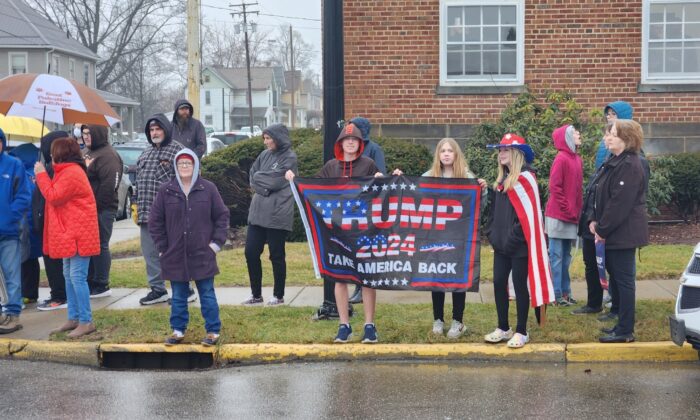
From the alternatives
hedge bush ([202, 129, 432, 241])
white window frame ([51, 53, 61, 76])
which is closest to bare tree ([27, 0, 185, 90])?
white window frame ([51, 53, 61, 76])

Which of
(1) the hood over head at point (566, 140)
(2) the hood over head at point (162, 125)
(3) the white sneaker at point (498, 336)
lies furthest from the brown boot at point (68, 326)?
(1) the hood over head at point (566, 140)

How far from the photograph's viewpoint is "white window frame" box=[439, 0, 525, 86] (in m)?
14.5

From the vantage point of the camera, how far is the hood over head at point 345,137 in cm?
765

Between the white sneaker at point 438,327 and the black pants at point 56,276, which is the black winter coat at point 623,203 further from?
the black pants at point 56,276

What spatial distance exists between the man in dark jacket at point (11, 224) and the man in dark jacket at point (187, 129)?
2.09 m

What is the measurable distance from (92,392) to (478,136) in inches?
334

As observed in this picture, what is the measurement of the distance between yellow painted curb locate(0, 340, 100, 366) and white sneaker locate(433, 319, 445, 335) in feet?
9.33

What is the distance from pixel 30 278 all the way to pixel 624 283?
606 centimetres

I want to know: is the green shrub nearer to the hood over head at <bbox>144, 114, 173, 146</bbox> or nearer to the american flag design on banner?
the american flag design on banner

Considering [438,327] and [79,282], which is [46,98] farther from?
[438,327]

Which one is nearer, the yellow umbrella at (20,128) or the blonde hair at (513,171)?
the blonde hair at (513,171)

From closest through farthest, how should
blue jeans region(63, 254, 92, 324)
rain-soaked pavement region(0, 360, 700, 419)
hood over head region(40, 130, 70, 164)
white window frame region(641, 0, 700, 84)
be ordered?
rain-soaked pavement region(0, 360, 700, 419), blue jeans region(63, 254, 92, 324), hood over head region(40, 130, 70, 164), white window frame region(641, 0, 700, 84)

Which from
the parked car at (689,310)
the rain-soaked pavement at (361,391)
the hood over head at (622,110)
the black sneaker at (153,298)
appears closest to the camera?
the rain-soaked pavement at (361,391)

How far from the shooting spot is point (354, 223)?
772 cm
